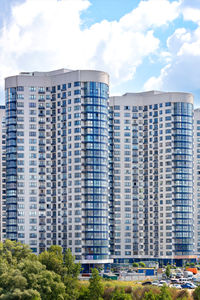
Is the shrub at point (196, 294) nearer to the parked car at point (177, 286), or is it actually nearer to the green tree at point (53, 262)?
the parked car at point (177, 286)

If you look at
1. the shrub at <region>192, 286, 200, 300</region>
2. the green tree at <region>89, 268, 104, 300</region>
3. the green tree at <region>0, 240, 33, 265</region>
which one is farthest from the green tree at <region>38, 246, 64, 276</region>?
the shrub at <region>192, 286, 200, 300</region>

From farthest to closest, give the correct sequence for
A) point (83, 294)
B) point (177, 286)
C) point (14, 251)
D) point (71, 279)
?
1. point (14, 251)
2. point (177, 286)
3. point (71, 279)
4. point (83, 294)

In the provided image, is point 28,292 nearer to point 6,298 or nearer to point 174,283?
point 6,298

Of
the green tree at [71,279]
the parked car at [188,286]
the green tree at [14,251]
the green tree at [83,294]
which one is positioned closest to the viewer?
the green tree at [83,294]

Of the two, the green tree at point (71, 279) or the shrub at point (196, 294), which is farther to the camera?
the green tree at point (71, 279)

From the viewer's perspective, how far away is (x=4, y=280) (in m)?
148

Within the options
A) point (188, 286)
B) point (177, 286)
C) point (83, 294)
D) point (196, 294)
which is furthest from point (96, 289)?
point (188, 286)

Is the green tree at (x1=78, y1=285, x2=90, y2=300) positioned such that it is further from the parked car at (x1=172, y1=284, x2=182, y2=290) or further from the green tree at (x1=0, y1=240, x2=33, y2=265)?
the parked car at (x1=172, y1=284, x2=182, y2=290)

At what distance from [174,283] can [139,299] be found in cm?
2951

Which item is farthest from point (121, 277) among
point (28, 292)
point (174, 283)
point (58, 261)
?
point (28, 292)

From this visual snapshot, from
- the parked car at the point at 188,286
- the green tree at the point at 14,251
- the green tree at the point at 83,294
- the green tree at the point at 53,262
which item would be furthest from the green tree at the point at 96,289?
the parked car at the point at 188,286

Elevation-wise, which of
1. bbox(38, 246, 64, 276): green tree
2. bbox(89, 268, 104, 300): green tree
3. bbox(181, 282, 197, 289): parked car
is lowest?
bbox(181, 282, 197, 289): parked car

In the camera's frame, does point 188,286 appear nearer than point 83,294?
No

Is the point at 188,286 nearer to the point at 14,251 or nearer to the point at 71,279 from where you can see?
the point at 71,279
